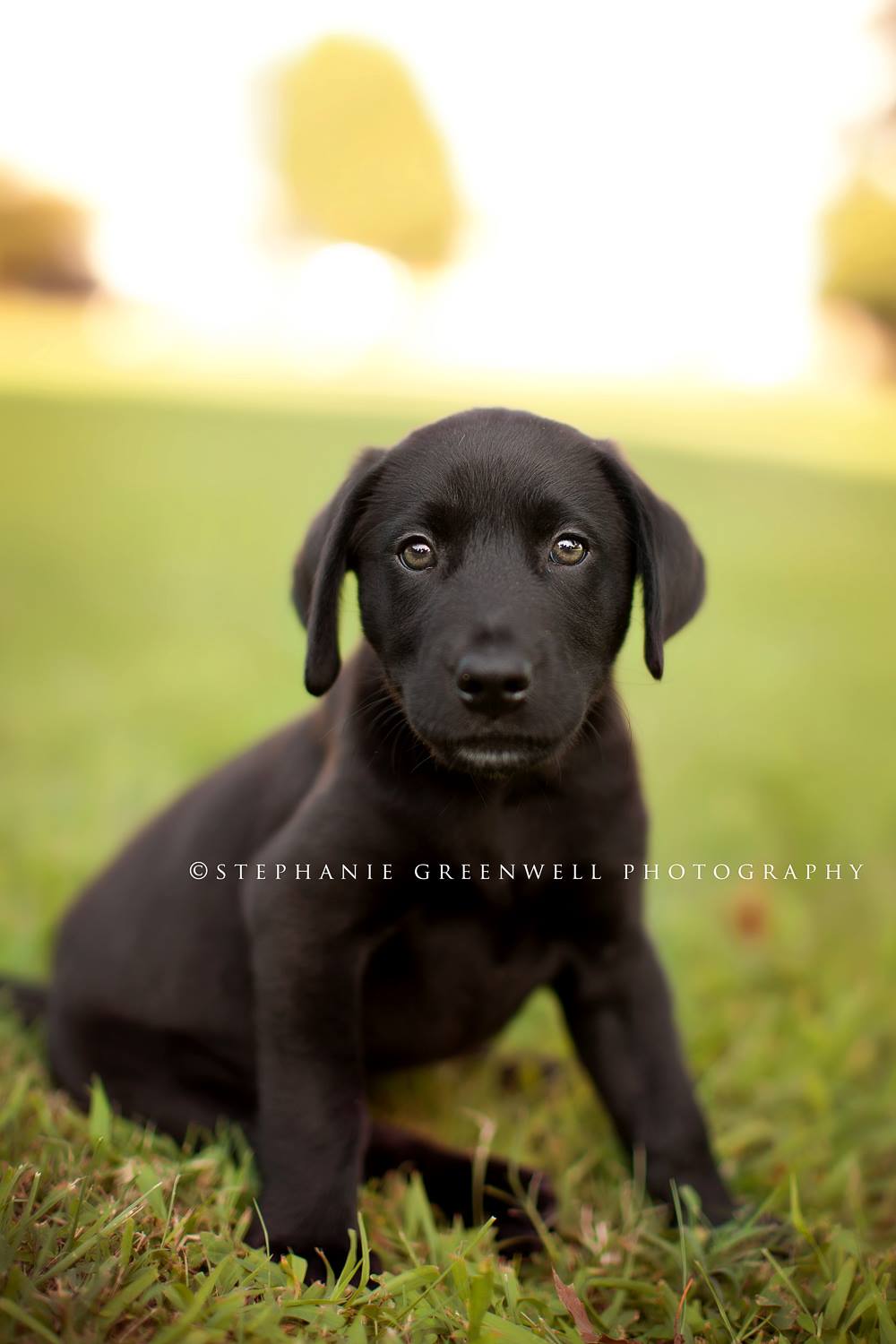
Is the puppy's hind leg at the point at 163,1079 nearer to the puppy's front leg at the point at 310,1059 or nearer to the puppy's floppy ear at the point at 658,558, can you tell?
the puppy's front leg at the point at 310,1059

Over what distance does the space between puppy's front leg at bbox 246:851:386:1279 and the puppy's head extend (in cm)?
46

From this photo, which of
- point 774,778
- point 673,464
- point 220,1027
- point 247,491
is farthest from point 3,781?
point 673,464

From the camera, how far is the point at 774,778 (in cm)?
607

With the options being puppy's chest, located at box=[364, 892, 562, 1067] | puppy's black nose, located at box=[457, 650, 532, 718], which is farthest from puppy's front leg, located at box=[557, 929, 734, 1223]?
puppy's black nose, located at box=[457, 650, 532, 718]

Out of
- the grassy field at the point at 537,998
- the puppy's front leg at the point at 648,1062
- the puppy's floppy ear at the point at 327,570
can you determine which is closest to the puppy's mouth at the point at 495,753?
the puppy's floppy ear at the point at 327,570

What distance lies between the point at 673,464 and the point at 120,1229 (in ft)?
32.8

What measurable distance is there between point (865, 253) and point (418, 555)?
1384 centimetres

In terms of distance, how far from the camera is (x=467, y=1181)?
110 inches

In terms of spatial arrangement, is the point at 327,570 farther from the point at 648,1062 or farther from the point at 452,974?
the point at 648,1062

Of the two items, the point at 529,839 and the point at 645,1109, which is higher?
the point at 529,839

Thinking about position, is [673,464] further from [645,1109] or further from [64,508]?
[645,1109]

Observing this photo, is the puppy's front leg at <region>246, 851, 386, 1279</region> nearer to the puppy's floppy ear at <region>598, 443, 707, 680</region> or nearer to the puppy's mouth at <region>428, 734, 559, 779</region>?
the puppy's mouth at <region>428, 734, 559, 779</region>

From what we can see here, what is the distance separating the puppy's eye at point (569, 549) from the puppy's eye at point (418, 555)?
26 centimetres

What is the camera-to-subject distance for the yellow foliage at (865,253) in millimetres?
13648
